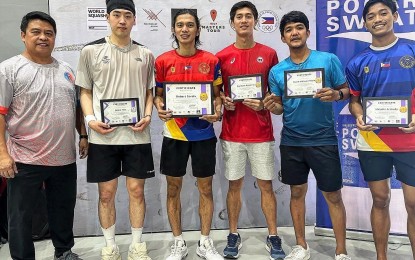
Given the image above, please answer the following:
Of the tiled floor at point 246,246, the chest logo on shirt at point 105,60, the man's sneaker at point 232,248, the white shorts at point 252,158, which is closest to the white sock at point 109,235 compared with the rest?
the tiled floor at point 246,246

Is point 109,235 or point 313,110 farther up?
point 313,110

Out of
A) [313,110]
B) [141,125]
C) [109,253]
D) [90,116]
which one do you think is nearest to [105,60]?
[90,116]

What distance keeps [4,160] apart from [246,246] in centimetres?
215

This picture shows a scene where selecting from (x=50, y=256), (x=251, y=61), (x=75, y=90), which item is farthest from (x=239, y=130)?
(x=50, y=256)

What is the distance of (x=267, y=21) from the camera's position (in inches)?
145

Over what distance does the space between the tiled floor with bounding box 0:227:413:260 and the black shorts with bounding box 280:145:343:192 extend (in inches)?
29.4

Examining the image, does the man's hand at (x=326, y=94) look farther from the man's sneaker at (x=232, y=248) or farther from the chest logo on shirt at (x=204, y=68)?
the man's sneaker at (x=232, y=248)

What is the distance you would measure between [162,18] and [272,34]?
1.10 meters

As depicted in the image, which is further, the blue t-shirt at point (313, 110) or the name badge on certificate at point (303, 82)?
the blue t-shirt at point (313, 110)

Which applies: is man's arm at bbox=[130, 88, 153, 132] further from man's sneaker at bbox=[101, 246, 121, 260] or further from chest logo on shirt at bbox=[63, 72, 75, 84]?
man's sneaker at bbox=[101, 246, 121, 260]

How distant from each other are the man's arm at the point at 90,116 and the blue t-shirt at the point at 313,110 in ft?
4.44

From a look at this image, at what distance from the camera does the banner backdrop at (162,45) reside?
11.5ft

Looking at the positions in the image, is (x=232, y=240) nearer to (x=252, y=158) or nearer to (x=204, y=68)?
(x=252, y=158)

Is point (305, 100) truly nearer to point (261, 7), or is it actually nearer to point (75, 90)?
point (261, 7)
